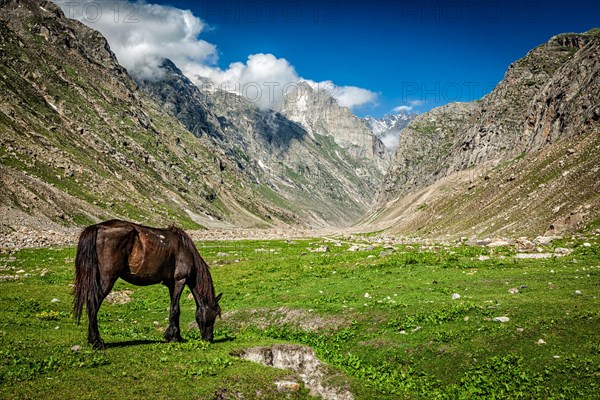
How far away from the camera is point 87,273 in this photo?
1431 cm

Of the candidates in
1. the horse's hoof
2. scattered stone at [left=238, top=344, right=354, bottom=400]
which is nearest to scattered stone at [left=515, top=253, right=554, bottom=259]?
scattered stone at [left=238, top=344, right=354, bottom=400]

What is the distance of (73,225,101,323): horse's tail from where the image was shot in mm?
14172

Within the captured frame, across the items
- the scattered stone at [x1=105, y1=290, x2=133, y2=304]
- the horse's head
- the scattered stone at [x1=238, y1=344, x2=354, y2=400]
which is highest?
the horse's head

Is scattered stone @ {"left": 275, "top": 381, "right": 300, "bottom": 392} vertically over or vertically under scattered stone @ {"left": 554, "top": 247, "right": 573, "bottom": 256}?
under

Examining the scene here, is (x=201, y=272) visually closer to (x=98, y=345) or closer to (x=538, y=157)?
(x=98, y=345)

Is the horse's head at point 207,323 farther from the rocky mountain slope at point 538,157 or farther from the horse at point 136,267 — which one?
the rocky mountain slope at point 538,157

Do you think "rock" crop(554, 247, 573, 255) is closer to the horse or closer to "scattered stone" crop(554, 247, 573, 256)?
"scattered stone" crop(554, 247, 573, 256)

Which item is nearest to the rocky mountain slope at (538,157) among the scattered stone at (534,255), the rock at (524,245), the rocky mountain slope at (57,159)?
the rock at (524,245)

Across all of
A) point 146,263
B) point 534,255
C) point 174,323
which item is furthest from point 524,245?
point 146,263

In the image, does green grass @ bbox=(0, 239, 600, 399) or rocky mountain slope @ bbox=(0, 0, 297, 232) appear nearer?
green grass @ bbox=(0, 239, 600, 399)

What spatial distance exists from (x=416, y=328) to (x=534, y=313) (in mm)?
4894

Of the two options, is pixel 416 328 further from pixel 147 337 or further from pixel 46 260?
pixel 46 260

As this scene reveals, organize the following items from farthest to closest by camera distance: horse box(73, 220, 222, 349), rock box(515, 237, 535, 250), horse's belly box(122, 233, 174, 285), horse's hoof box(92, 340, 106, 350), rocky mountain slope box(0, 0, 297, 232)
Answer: rocky mountain slope box(0, 0, 297, 232)
rock box(515, 237, 535, 250)
horse's belly box(122, 233, 174, 285)
horse box(73, 220, 222, 349)
horse's hoof box(92, 340, 106, 350)

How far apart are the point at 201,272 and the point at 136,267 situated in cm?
283
